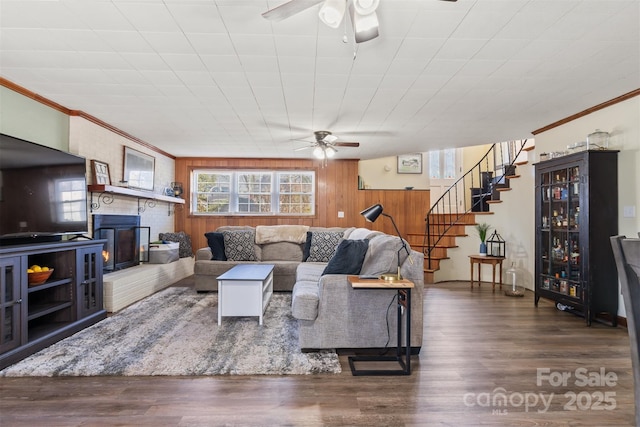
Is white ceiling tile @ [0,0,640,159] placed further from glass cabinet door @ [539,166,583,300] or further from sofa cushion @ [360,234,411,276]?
sofa cushion @ [360,234,411,276]

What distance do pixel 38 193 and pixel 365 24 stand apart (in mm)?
3187

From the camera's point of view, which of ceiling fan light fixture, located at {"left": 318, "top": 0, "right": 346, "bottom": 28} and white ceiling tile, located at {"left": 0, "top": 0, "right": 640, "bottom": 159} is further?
white ceiling tile, located at {"left": 0, "top": 0, "right": 640, "bottom": 159}

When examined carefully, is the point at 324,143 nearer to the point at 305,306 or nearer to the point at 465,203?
the point at 305,306

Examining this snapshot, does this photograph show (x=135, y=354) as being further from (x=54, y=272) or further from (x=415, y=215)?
(x=415, y=215)

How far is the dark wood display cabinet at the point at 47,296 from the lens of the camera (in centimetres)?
259

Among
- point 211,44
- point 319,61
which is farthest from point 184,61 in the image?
point 319,61

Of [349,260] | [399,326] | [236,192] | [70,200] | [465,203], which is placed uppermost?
[236,192]

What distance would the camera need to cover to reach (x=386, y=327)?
9.14ft

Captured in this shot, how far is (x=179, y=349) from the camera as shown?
2.85 meters

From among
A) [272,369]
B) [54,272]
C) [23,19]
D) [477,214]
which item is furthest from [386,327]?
[477,214]

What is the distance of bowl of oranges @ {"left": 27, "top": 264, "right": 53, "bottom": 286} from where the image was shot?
295cm

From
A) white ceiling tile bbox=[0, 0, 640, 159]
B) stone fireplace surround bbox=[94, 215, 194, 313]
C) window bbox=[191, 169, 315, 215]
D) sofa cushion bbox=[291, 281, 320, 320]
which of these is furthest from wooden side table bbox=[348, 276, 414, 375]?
window bbox=[191, 169, 315, 215]

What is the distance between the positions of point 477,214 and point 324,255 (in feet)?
9.88

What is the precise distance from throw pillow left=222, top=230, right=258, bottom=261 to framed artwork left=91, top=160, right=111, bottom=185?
70.3 inches
